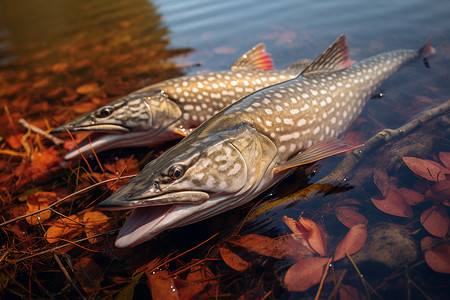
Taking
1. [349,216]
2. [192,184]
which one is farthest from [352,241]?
[192,184]

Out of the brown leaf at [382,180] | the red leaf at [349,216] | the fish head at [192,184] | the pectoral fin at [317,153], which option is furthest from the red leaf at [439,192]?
the fish head at [192,184]

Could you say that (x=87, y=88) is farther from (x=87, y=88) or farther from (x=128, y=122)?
(x=128, y=122)

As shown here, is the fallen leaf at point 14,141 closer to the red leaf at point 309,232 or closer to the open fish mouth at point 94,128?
the open fish mouth at point 94,128

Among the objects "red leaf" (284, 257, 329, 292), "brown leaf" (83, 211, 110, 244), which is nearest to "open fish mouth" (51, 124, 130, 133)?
"brown leaf" (83, 211, 110, 244)

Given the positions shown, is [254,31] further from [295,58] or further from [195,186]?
[195,186]

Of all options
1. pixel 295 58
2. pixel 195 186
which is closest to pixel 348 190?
pixel 195 186
